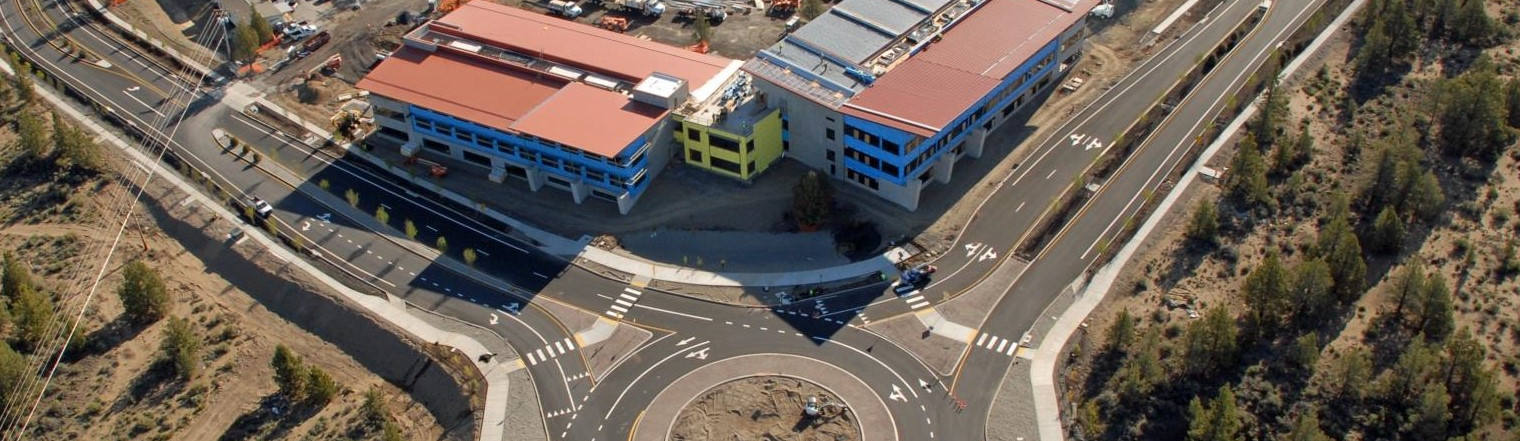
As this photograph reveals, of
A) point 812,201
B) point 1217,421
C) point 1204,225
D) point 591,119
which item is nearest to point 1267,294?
point 1204,225

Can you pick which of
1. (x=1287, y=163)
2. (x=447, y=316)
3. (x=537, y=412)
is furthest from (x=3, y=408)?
(x=1287, y=163)

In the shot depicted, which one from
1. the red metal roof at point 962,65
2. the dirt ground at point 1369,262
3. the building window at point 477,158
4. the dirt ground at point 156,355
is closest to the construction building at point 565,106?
the building window at point 477,158

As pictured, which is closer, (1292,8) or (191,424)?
(191,424)

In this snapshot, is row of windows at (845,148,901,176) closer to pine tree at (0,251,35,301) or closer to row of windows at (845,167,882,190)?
row of windows at (845,167,882,190)

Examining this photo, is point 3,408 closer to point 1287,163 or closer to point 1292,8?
point 1287,163

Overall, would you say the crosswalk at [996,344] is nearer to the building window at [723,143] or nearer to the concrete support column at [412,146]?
the building window at [723,143]

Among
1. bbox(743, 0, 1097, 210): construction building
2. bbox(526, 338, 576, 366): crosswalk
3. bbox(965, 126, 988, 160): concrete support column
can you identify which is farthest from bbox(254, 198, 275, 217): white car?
bbox(965, 126, 988, 160): concrete support column
